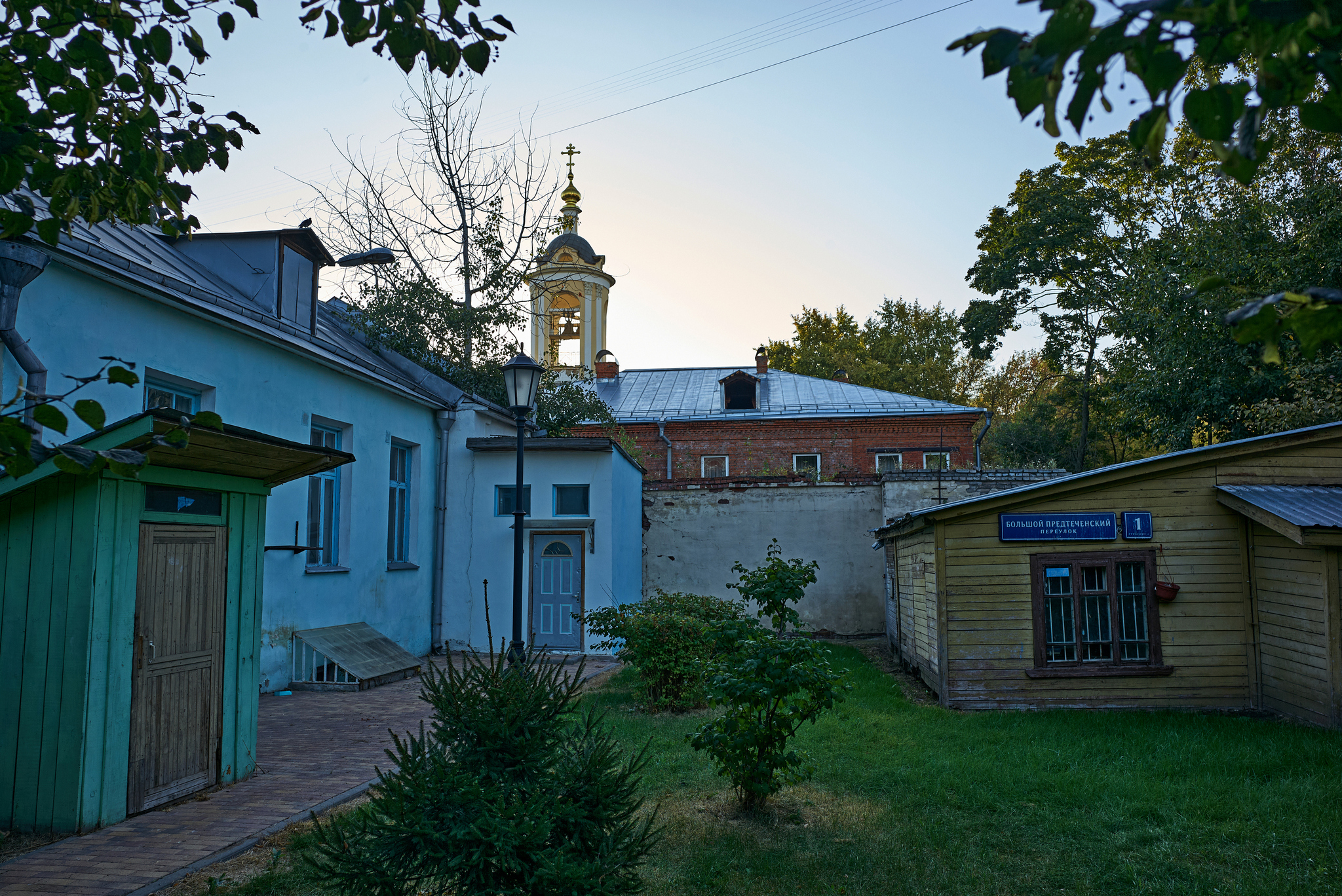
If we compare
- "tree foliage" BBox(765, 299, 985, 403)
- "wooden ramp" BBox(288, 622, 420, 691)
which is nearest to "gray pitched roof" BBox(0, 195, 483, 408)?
"wooden ramp" BBox(288, 622, 420, 691)

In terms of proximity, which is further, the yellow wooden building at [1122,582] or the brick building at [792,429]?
the brick building at [792,429]

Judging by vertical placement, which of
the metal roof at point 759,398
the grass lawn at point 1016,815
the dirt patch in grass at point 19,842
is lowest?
the grass lawn at point 1016,815

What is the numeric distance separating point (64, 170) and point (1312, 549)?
37.1ft

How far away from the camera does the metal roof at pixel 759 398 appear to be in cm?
2855

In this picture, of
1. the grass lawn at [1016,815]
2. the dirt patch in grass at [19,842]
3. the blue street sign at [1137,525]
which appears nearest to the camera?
the grass lawn at [1016,815]

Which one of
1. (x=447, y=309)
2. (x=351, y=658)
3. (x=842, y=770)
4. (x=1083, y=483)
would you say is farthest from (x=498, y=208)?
(x=842, y=770)

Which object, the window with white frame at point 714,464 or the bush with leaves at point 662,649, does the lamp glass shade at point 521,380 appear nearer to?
the bush with leaves at point 662,649

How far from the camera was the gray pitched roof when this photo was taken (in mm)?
8148

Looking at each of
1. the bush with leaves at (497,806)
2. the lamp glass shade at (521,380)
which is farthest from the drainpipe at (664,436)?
the bush with leaves at (497,806)

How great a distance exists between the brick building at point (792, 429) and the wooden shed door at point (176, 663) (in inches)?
846

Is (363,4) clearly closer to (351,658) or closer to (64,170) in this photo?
(64,170)

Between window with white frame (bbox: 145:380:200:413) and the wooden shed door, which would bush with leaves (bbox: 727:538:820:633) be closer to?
the wooden shed door

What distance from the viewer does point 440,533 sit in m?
15.6

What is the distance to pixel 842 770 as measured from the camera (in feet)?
24.2
